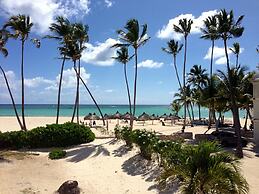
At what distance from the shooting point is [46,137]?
973 inches

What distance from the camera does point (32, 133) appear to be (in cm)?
2461

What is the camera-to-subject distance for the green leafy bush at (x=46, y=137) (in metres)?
24.2

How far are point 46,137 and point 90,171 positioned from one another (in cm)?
718

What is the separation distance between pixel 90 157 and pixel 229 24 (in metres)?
16.4

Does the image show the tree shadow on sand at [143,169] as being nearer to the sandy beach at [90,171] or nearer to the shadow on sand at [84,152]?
the sandy beach at [90,171]

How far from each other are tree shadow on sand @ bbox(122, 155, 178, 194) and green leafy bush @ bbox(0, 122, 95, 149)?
6795mm

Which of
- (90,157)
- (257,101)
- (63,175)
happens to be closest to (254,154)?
(257,101)

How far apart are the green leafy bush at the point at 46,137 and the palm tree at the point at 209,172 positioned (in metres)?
17.2

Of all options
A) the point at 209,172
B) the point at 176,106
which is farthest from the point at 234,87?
the point at 176,106

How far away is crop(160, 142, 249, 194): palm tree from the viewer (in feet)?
27.8

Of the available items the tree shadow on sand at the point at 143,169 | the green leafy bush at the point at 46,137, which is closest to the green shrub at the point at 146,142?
the tree shadow on sand at the point at 143,169

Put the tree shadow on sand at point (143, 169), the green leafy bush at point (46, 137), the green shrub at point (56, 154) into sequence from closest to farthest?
the tree shadow on sand at point (143, 169), the green shrub at point (56, 154), the green leafy bush at point (46, 137)

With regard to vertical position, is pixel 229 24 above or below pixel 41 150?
above

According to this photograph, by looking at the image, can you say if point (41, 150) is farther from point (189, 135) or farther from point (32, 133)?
point (189, 135)
